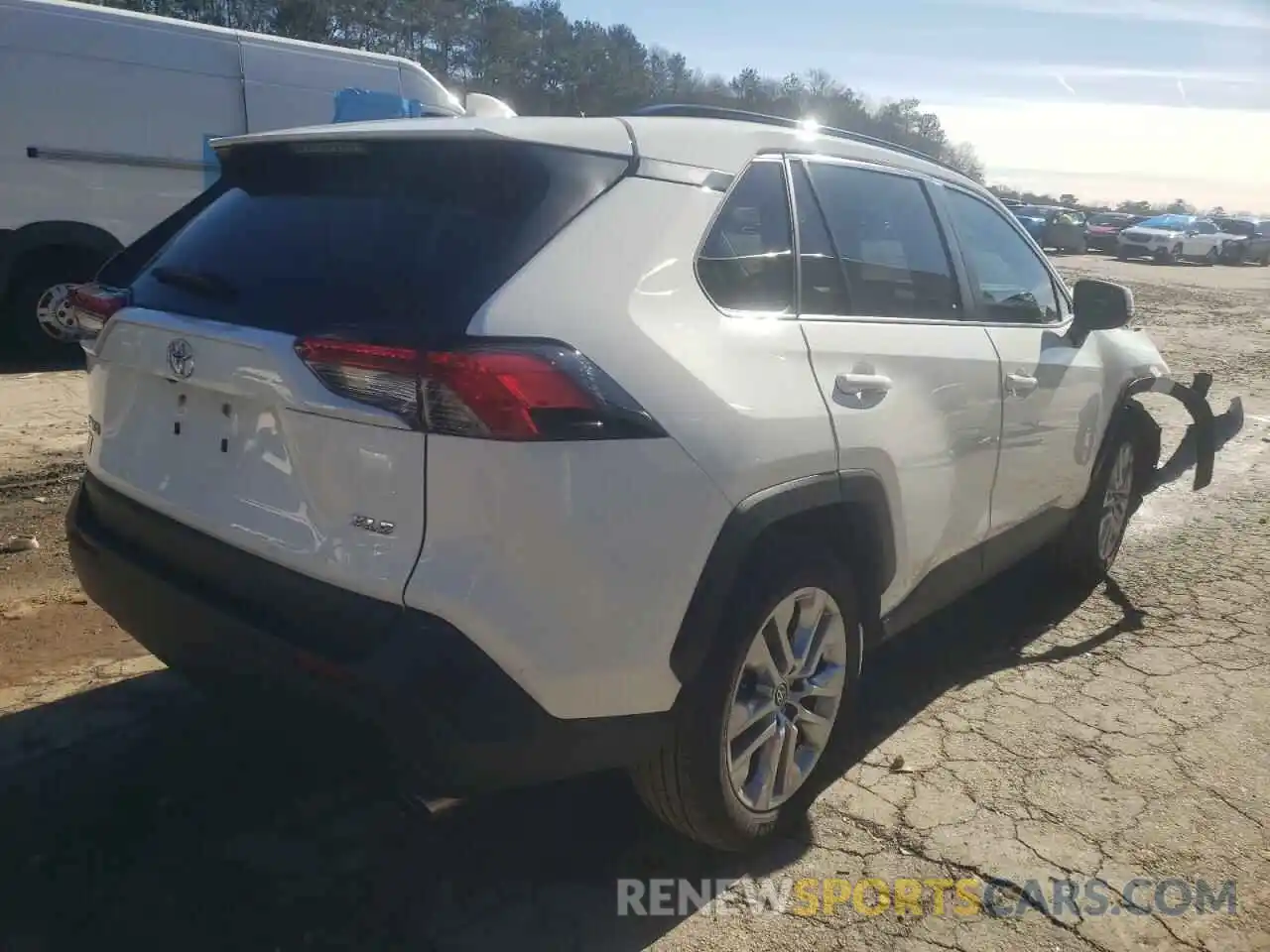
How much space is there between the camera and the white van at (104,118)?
7.76m

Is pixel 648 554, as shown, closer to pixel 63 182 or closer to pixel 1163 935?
pixel 1163 935

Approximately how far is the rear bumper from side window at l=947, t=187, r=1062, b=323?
2.21 meters

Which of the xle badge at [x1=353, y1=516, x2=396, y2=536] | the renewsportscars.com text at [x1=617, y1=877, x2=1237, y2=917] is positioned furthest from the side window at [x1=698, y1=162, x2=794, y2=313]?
the renewsportscars.com text at [x1=617, y1=877, x2=1237, y2=917]

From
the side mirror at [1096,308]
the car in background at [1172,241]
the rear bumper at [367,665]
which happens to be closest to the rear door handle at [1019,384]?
the side mirror at [1096,308]

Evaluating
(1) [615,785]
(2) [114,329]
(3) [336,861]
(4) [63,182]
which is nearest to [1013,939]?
(1) [615,785]

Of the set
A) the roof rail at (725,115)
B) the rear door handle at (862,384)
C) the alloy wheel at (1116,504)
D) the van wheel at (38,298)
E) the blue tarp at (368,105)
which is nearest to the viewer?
the rear door handle at (862,384)

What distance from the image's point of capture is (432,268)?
220cm

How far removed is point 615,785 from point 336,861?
2.69ft

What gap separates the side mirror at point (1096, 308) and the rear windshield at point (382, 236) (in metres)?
2.54

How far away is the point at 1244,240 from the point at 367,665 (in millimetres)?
43033

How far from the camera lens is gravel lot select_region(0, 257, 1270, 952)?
2.53 meters

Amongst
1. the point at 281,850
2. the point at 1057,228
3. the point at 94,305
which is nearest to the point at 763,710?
the point at 281,850

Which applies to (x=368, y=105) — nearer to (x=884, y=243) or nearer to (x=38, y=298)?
(x=38, y=298)

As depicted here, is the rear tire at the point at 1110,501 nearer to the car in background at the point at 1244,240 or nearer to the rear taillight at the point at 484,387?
the rear taillight at the point at 484,387
